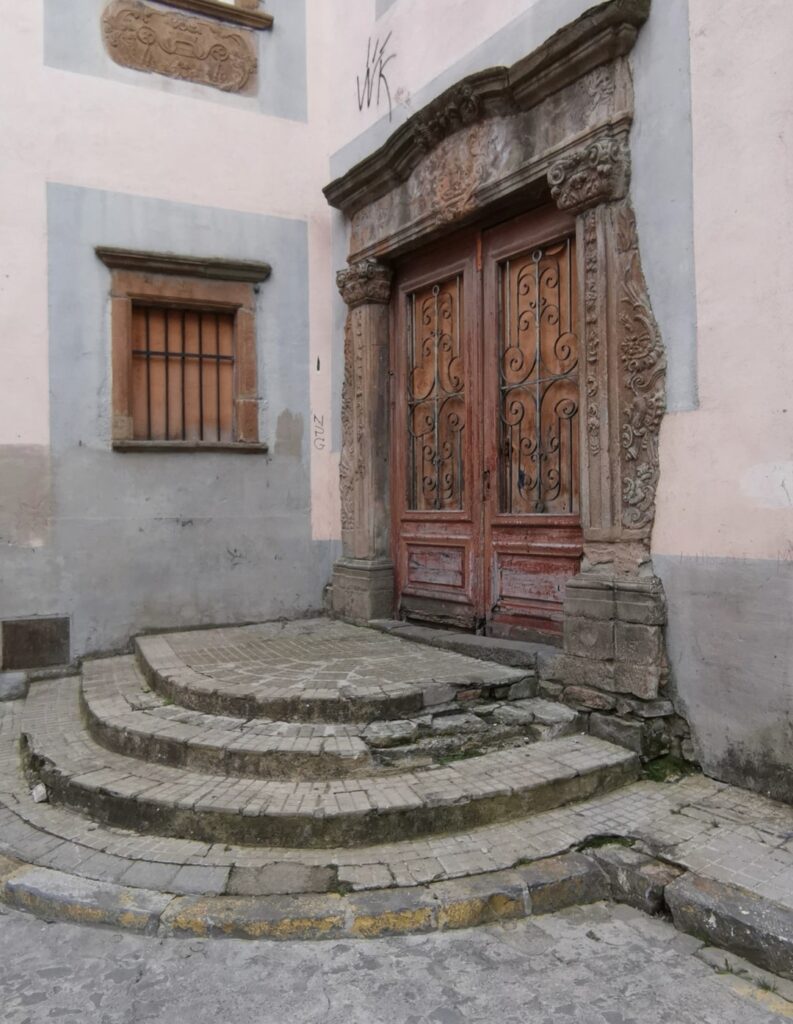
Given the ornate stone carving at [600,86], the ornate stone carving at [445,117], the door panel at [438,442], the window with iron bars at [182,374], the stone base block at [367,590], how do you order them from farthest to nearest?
the window with iron bars at [182,374], the stone base block at [367,590], the door panel at [438,442], the ornate stone carving at [445,117], the ornate stone carving at [600,86]

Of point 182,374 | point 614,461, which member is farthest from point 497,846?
point 182,374

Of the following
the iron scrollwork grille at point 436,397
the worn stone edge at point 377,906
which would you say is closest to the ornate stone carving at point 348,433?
the iron scrollwork grille at point 436,397

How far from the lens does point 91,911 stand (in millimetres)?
2844

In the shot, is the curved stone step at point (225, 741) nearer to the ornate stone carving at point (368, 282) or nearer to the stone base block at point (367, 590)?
the stone base block at point (367, 590)

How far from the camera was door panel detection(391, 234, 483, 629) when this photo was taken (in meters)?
5.45

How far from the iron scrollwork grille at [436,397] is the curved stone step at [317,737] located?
6.40 feet

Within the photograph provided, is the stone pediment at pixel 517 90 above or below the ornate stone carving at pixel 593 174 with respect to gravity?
above

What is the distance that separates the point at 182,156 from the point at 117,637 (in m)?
4.13

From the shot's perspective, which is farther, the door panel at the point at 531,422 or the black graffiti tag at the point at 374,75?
the black graffiti tag at the point at 374,75

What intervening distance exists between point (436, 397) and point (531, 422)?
1.06m

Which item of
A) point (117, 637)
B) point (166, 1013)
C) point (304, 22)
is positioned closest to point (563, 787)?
point (166, 1013)

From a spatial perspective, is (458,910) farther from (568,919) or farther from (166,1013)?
(166,1013)

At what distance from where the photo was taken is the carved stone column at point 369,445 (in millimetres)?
6188

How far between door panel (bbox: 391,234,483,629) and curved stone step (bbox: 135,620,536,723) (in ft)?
1.83
